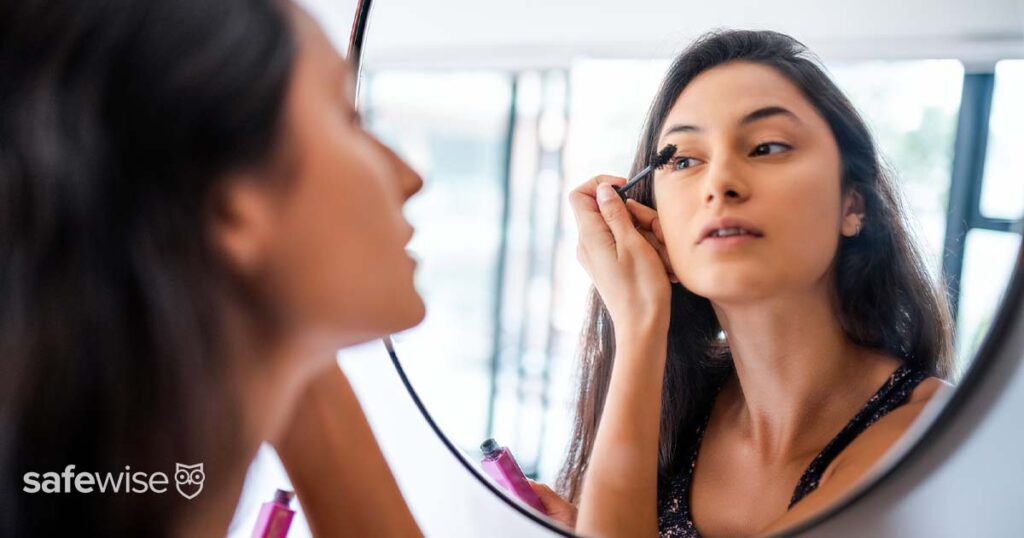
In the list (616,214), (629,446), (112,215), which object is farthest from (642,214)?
(112,215)

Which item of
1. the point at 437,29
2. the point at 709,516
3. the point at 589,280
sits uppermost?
the point at 437,29

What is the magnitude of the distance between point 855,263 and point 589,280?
13 cm

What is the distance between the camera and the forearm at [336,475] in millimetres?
442

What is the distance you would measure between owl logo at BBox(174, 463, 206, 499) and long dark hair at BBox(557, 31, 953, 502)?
235 mm

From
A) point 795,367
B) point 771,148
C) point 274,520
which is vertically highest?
point 771,148

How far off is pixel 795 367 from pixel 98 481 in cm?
32

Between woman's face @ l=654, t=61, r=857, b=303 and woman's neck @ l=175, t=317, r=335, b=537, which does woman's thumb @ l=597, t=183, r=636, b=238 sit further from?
woman's neck @ l=175, t=317, r=335, b=537

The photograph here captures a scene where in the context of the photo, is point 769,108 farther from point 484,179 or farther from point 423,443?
point 423,443

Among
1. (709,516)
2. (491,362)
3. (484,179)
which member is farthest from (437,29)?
(709,516)

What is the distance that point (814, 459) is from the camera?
0.36m

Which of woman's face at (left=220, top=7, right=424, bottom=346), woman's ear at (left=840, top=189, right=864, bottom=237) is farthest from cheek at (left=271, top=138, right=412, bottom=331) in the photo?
woman's ear at (left=840, top=189, right=864, bottom=237)

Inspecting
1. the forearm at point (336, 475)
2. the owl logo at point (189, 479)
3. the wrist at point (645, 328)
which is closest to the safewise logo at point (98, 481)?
the owl logo at point (189, 479)

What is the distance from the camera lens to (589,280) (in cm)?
39

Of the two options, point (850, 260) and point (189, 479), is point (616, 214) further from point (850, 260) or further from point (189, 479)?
point (189, 479)
